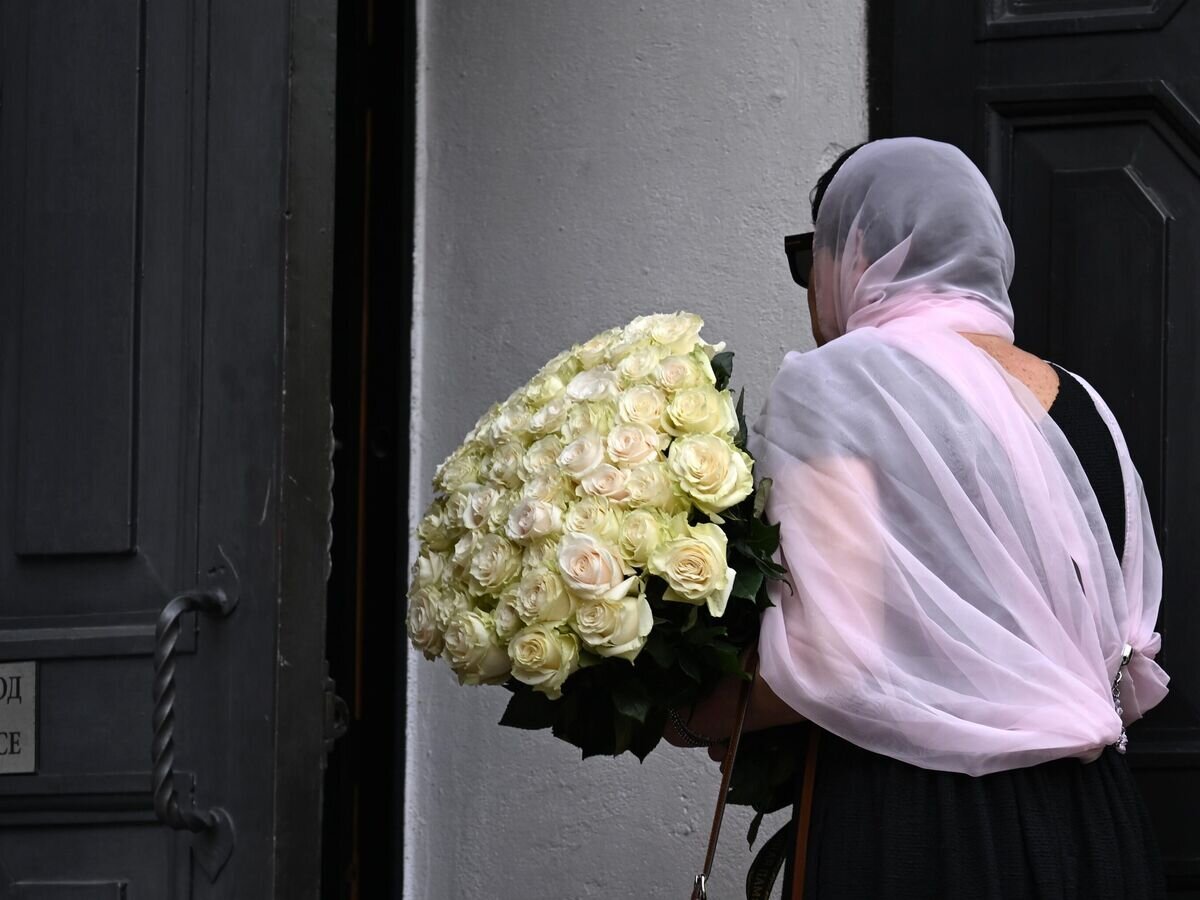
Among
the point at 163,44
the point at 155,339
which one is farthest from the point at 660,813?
the point at 163,44

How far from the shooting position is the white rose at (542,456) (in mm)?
2260

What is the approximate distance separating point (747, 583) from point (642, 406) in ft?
0.92

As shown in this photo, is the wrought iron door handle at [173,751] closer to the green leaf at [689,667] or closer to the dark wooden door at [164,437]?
the dark wooden door at [164,437]

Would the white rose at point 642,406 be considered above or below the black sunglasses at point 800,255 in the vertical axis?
below

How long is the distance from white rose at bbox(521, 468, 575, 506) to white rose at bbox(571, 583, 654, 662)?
0.16 m

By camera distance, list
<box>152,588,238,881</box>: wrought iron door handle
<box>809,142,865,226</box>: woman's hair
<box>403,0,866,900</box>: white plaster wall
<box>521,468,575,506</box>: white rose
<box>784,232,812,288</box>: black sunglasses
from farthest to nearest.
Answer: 1. <box>403,0,866,900</box>: white plaster wall
2. <box>784,232,812,288</box>: black sunglasses
3. <box>809,142,865,226</box>: woman's hair
4. <box>521,468,575,506</box>: white rose
5. <box>152,588,238,881</box>: wrought iron door handle

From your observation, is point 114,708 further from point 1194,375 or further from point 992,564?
point 1194,375

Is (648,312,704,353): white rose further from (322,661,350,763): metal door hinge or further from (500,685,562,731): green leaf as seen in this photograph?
(322,661,350,763): metal door hinge

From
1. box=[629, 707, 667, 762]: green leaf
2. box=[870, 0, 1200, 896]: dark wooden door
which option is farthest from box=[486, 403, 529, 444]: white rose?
box=[870, 0, 1200, 896]: dark wooden door

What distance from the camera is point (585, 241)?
142 inches

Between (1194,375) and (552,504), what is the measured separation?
1.67 m

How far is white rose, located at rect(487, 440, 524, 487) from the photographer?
230cm

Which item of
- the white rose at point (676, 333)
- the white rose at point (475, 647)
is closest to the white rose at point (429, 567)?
the white rose at point (475, 647)

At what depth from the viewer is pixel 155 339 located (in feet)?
7.64
